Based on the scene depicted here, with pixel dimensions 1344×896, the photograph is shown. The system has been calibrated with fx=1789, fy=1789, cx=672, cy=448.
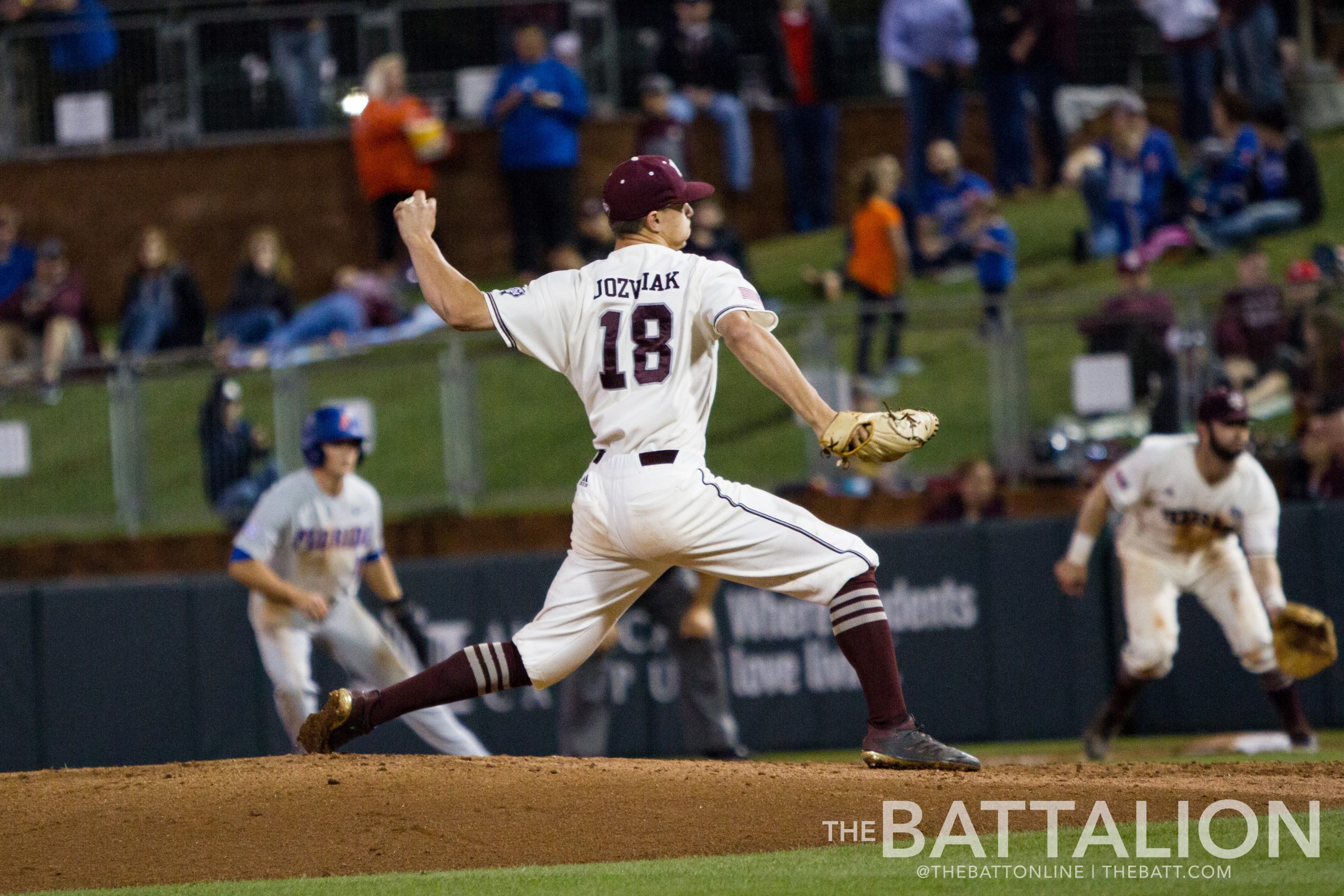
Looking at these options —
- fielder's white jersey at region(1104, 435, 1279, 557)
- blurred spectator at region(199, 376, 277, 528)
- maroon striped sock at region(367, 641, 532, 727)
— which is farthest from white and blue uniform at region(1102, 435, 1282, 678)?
blurred spectator at region(199, 376, 277, 528)

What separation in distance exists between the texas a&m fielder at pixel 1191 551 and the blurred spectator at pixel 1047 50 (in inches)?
313

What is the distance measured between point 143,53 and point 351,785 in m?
15.0

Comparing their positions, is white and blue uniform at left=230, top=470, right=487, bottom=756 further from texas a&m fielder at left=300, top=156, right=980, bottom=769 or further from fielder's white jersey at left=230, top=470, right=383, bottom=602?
texas a&m fielder at left=300, top=156, right=980, bottom=769

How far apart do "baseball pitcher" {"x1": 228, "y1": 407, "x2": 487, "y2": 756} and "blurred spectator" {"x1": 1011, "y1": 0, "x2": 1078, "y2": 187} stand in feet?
32.7

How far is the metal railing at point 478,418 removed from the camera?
541 inches

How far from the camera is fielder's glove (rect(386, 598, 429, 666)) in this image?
9742mm

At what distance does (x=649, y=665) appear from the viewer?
43.1 feet

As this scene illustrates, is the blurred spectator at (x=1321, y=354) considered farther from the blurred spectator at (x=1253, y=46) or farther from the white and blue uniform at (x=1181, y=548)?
the blurred spectator at (x=1253, y=46)

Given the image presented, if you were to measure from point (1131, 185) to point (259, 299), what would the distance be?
26.8 feet

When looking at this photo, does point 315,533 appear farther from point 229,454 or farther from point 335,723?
point 229,454

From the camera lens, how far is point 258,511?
982 centimetres

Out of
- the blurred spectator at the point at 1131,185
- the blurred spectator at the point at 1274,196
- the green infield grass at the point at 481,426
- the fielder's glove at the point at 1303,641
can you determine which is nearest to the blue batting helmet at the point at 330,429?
the green infield grass at the point at 481,426

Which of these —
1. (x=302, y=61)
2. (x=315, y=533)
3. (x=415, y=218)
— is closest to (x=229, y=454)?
(x=315, y=533)

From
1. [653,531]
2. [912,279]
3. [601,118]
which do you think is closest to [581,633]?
[653,531]
